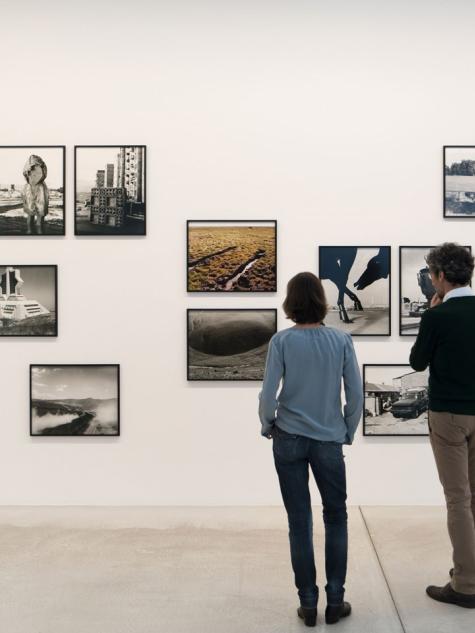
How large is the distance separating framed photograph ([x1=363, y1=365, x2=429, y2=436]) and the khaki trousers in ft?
5.81

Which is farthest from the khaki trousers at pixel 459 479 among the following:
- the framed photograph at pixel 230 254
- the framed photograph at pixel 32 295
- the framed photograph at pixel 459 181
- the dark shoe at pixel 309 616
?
the framed photograph at pixel 32 295

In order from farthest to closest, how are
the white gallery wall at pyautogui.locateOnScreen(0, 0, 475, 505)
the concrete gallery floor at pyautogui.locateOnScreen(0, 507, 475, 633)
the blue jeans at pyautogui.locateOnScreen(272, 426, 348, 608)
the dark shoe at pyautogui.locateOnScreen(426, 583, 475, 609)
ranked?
1. the white gallery wall at pyautogui.locateOnScreen(0, 0, 475, 505)
2. the dark shoe at pyautogui.locateOnScreen(426, 583, 475, 609)
3. the concrete gallery floor at pyautogui.locateOnScreen(0, 507, 475, 633)
4. the blue jeans at pyautogui.locateOnScreen(272, 426, 348, 608)

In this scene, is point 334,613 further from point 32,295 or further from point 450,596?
point 32,295

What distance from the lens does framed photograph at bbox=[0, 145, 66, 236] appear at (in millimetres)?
5281

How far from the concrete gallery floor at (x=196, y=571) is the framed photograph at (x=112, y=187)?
212 centimetres

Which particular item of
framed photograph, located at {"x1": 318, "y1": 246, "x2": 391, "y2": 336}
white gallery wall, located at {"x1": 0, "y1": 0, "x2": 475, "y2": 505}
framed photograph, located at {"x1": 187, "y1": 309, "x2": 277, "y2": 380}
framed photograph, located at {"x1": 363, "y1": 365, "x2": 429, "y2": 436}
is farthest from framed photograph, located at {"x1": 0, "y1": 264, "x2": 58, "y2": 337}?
framed photograph, located at {"x1": 363, "y1": 365, "x2": 429, "y2": 436}

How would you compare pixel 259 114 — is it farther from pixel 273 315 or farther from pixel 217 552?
pixel 217 552

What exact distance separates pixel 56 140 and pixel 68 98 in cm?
32

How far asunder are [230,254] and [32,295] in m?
1.50

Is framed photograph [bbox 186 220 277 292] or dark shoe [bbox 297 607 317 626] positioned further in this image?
framed photograph [bbox 186 220 277 292]

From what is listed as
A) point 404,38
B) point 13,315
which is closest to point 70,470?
point 13,315

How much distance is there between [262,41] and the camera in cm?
524

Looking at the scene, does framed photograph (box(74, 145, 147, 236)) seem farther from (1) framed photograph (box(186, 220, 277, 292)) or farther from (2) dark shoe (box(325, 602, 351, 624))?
(2) dark shoe (box(325, 602, 351, 624))

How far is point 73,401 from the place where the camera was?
5.31m
